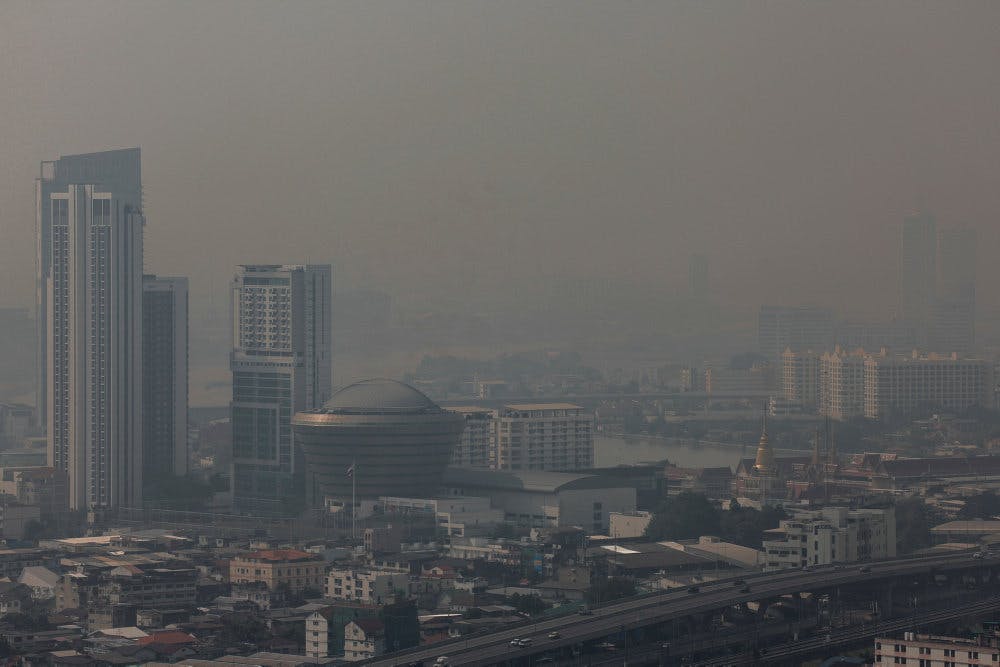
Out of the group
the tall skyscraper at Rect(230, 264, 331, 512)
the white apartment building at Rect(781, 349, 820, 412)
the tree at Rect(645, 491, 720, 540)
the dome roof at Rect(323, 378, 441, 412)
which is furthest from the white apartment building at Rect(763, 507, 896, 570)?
the white apartment building at Rect(781, 349, 820, 412)

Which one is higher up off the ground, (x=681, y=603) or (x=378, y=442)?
(x=378, y=442)

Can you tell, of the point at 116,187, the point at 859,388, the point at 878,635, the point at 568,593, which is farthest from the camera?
the point at 859,388

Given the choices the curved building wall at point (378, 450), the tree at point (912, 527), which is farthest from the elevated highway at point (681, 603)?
the curved building wall at point (378, 450)

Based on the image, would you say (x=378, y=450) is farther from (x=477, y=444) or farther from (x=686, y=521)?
(x=686, y=521)

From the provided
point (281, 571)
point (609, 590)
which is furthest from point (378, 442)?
point (609, 590)

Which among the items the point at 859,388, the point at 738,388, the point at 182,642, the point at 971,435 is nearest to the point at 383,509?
the point at 182,642

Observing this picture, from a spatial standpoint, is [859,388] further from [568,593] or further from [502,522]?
[568,593]
